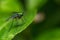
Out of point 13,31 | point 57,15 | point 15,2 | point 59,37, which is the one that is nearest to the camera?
point 13,31

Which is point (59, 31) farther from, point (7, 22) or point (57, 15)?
point (7, 22)

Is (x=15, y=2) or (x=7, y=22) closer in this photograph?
(x=7, y=22)

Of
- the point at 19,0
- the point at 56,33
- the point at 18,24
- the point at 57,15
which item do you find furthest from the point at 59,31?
the point at 18,24

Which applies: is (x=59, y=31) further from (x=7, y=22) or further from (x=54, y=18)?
(x=7, y=22)

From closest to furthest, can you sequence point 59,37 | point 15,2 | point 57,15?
point 15,2 → point 59,37 → point 57,15

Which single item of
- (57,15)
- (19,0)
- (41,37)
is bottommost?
(41,37)

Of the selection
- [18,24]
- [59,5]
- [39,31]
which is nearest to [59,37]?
[39,31]

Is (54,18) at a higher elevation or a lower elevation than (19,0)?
lower
